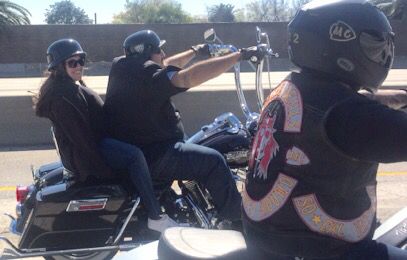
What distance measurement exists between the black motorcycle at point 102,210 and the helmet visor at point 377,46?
2363mm

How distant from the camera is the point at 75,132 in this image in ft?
14.6

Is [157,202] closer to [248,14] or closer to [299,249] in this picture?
[299,249]

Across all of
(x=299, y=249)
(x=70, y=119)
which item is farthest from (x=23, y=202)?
(x=299, y=249)

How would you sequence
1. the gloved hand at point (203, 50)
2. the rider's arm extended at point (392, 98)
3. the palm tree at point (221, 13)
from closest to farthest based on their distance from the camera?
the rider's arm extended at point (392, 98)
the gloved hand at point (203, 50)
the palm tree at point (221, 13)

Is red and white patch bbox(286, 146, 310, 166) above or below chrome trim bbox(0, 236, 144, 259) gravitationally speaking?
above

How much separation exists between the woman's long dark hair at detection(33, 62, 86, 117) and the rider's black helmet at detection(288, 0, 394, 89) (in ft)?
8.60

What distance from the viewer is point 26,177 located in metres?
8.46

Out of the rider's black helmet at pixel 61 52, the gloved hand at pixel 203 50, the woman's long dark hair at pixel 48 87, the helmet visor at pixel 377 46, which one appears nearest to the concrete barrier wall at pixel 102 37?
the gloved hand at pixel 203 50

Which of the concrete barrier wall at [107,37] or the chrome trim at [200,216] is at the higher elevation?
the chrome trim at [200,216]

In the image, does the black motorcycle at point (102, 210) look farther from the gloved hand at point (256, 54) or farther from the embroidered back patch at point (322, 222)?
the embroidered back patch at point (322, 222)

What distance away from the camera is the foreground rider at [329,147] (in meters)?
2.05

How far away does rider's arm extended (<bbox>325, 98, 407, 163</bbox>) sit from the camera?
2.01 meters

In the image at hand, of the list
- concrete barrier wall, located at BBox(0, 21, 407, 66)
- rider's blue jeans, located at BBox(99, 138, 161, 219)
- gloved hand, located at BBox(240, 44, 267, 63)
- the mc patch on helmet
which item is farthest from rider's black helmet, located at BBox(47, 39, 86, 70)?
concrete barrier wall, located at BBox(0, 21, 407, 66)

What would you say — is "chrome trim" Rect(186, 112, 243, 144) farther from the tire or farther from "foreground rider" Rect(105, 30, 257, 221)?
the tire
